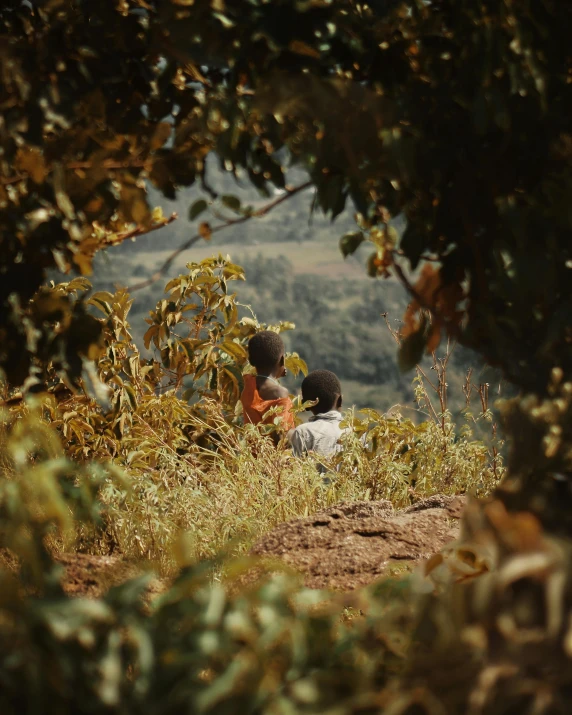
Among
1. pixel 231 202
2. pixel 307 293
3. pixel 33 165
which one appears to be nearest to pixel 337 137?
pixel 231 202

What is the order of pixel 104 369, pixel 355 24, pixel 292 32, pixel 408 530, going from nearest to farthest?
pixel 292 32 → pixel 355 24 → pixel 408 530 → pixel 104 369

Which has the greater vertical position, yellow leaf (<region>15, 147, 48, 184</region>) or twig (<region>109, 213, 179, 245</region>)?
yellow leaf (<region>15, 147, 48, 184</region>)

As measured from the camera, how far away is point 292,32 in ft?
4.52

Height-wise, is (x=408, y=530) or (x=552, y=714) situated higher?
(x=552, y=714)

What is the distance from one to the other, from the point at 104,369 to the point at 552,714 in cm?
372

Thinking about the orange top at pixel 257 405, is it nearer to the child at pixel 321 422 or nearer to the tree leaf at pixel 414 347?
the child at pixel 321 422

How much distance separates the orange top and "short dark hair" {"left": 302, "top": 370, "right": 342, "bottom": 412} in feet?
0.95

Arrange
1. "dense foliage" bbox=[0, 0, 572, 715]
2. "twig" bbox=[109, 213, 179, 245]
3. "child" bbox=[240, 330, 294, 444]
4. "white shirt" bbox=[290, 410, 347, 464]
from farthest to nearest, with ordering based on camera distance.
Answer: "child" bbox=[240, 330, 294, 444] < "white shirt" bbox=[290, 410, 347, 464] < "twig" bbox=[109, 213, 179, 245] < "dense foliage" bbox=[0, 0, 572, 715]

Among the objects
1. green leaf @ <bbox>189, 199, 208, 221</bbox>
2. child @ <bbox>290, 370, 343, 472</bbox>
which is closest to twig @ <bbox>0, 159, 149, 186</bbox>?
green leaf @ <bbox>189, 199, 208, 221</bbox>

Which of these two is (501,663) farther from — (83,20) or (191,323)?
(191,323)

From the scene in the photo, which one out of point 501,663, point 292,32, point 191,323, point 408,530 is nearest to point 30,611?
point 501,663

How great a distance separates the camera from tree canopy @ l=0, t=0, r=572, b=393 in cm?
142

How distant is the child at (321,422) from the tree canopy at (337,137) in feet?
10.2

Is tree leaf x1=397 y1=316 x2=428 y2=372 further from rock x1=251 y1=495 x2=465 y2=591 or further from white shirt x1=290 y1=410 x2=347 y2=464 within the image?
white shirt x1=290 y1=410 x2=347 y2=464
